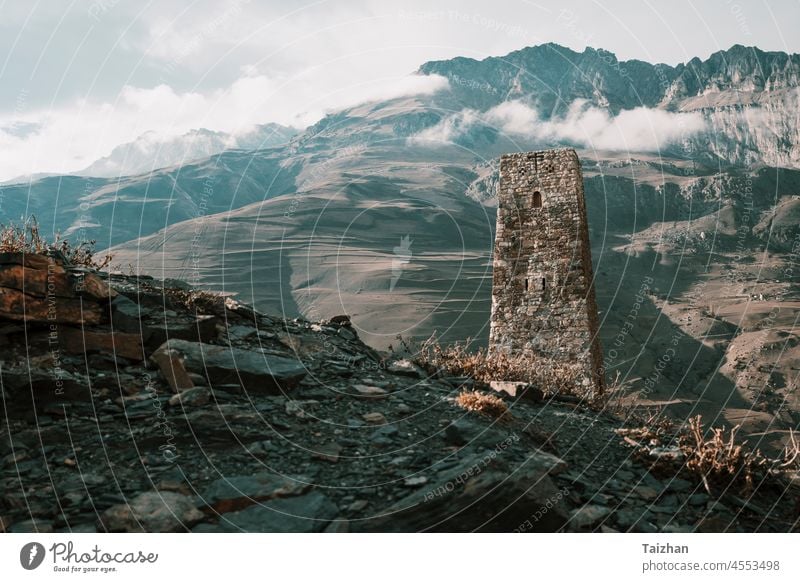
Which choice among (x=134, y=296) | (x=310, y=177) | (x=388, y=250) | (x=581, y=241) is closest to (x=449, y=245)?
(x=388, y=250)

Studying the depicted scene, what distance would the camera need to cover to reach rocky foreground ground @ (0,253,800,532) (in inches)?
221

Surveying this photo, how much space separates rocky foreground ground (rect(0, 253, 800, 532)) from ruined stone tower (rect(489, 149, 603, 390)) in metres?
8.53

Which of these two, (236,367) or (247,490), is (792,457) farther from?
(236,367)

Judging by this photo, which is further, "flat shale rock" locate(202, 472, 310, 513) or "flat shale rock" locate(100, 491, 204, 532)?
"flat shale rock" locate(202, 472, 310, 513)

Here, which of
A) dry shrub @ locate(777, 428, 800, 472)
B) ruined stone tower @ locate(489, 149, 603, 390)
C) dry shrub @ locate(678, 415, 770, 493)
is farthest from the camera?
ruined stone tower @ locate(489, 149, 603, 390)

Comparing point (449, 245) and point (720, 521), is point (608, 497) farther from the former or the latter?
point (449, 245)

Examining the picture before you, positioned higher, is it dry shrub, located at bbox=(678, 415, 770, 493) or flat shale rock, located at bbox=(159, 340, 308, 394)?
flat shale rock, located at bbox=(159, 340, 308, 394)

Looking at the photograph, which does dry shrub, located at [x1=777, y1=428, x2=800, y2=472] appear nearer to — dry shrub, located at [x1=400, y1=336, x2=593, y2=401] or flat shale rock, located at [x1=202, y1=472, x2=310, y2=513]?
dry shrub, located at [x1=400, y1=336, x2=593, y2=401]

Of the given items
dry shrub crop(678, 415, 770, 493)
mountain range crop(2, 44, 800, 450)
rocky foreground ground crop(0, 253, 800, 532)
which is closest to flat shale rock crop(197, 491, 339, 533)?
rocky foreground ground crop(0, 253, 800, 532)

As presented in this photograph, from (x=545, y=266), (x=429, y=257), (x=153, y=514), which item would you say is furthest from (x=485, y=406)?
(x=429, y=257)
